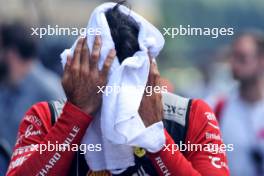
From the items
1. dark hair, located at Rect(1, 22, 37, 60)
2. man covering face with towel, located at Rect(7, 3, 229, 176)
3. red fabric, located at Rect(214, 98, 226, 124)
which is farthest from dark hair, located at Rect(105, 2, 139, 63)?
dark hair, located at Rect(1, 22, 37, 60)

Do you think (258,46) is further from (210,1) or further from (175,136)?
(175,136)

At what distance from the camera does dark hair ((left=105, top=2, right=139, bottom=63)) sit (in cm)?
299

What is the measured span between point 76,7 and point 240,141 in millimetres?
1299

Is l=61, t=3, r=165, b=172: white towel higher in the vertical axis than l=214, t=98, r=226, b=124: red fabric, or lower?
higher

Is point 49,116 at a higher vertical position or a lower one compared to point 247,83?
higher

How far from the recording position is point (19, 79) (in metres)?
6.21

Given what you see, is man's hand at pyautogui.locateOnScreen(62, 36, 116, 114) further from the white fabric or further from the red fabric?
the red fabric

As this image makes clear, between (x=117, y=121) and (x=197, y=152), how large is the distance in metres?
0.26

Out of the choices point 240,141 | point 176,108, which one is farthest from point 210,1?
point 176,108

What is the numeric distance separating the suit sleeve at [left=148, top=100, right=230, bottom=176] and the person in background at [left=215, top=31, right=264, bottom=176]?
264 cm

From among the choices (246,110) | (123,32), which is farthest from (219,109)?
(123,32)

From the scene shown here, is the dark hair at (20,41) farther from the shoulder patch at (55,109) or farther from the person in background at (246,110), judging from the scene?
the shoulder patch at (55,109)

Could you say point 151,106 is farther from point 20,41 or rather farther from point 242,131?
point 20,41

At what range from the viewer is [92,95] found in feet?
9.66
